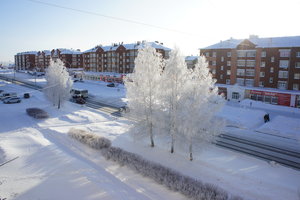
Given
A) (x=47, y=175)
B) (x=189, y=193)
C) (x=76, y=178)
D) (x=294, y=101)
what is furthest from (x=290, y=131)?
(x=47, y=175)

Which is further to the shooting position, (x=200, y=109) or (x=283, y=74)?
(x=283, y=74)

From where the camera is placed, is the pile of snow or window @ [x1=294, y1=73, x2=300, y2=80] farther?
window @ [x1=294, y1=73, x2=300, y2=80]

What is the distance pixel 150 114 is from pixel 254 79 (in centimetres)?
3057

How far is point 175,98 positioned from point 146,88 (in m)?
2.63

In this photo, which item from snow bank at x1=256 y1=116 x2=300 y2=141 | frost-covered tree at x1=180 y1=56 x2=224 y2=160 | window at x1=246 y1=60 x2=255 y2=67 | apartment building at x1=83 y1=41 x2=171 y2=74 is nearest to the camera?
frost-covered tree at x1=180 y1=56 x2=224 y2=160

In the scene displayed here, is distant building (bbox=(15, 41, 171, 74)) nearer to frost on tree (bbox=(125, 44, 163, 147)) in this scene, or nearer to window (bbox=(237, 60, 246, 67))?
window (bbox=(237, 60, 246, 67))

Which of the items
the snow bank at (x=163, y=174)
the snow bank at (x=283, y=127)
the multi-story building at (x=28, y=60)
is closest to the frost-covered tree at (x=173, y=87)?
the snow bank at (x=163, y=174)

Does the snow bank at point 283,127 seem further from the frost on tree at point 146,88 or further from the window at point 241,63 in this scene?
the window at point 241,63

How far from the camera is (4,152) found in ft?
50.6

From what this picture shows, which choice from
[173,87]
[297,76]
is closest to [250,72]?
[297,76]

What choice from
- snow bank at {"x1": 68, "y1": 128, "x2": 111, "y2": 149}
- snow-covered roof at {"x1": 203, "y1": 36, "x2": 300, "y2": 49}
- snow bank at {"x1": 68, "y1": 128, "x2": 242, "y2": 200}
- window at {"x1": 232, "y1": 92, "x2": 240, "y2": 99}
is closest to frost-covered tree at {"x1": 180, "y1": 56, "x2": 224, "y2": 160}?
snow bank at {"x1": 68, "y1": 128, "x2": 242, "y2": 200}

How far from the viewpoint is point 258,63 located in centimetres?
3938

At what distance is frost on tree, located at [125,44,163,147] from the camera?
16891 millimetres

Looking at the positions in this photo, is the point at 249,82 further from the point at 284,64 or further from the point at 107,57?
the point at 107,57
